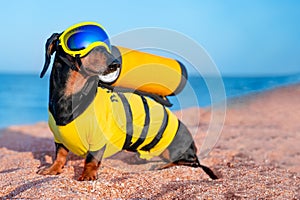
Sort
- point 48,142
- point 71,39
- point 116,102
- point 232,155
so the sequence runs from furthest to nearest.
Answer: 1. point 48,142
2. point 232,155
3. point 116,102
4. point 71,39

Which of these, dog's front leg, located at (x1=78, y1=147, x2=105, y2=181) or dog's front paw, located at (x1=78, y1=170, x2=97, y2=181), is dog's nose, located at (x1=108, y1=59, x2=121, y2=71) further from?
dog's front paw, located at (x1=78, y1=170, x2=97, y2=181)

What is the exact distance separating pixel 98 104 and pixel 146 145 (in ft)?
2.20

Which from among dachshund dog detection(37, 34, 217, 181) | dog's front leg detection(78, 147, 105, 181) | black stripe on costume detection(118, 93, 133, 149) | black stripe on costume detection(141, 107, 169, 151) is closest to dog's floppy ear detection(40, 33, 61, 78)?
dachshund dog detection(37, 34, 217, 181)

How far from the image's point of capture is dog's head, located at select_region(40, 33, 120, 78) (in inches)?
136

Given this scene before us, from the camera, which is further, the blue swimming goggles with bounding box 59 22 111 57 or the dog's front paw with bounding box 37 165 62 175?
the dog's front paw with bounding box 37 165 62 175

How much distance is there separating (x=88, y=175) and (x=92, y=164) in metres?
0.10

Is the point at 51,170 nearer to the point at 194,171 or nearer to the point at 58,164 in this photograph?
the point at 58,164

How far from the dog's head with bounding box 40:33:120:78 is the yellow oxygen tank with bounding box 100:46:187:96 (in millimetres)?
179

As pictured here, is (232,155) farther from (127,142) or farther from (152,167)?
(127,142)

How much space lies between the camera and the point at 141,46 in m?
3.68

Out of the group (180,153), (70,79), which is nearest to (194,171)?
(180,153)

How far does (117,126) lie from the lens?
144 inches

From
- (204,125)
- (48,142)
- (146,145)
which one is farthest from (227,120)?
(146,145)

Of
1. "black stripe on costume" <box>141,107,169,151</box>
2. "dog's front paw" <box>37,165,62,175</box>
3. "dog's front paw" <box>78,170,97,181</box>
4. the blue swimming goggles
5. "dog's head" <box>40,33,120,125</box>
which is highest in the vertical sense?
the blue swimming goggles
